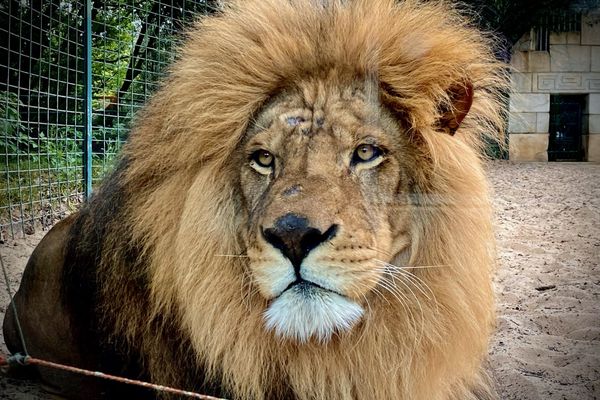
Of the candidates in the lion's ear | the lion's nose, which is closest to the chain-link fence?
the lion's nose

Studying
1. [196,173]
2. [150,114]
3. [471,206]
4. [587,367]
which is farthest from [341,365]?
[587,367]

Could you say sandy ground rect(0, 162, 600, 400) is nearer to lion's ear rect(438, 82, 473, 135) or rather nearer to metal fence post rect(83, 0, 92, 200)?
lion's ear rect(438, 82, 473, 135)

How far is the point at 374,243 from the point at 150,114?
0.79m

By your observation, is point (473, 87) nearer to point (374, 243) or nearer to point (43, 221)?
point (374, 243)

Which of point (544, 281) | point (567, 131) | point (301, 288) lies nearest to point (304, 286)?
point (301, 288)

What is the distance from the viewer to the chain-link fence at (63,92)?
149 centimetres

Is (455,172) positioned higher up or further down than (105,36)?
further down

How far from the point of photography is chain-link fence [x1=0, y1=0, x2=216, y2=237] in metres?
1.49

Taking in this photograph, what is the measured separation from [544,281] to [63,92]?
2.03 metres

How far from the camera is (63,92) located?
1629mm

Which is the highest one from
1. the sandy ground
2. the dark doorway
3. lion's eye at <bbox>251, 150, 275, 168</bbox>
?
the dark doorway

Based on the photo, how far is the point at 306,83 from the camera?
1443 mm

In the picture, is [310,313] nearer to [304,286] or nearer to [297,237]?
[304,286]

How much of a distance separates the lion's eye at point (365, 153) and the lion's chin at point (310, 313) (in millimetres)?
314
